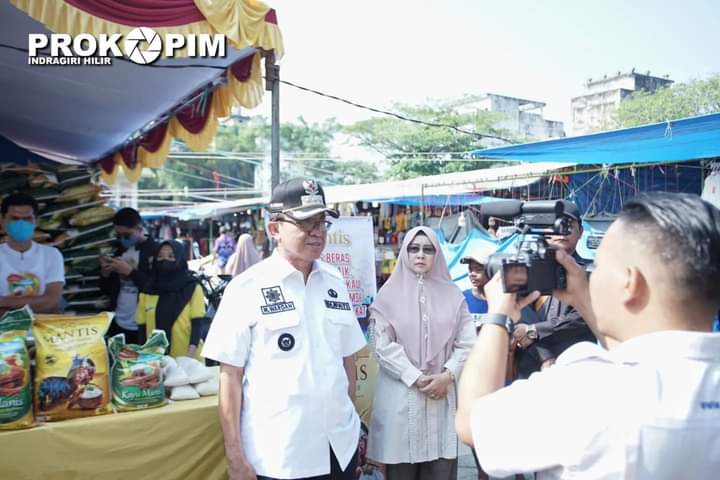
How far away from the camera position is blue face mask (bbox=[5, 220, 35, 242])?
3.11 metres

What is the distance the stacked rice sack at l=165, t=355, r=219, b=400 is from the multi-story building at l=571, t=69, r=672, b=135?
23.4 metres

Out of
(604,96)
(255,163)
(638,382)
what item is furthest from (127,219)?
(255,163)

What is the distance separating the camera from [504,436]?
986mm

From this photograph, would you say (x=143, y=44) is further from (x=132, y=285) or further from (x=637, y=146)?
(x=637, y=146)

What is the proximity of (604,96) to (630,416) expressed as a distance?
2610 centimetres

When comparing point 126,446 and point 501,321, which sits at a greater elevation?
point 501,321

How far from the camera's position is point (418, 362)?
259 centimetres

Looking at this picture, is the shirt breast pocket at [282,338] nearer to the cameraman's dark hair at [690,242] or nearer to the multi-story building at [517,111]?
the cameraman's dark hair at [690,242]

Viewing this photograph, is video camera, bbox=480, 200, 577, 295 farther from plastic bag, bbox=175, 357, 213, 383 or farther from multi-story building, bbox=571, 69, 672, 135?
multi-story building, bbox=571, 69, 672, 135

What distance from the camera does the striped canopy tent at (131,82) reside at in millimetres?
2596

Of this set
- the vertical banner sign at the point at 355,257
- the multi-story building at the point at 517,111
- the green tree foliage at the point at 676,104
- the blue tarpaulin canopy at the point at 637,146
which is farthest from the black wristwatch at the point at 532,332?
the multi-story building at the point at 517,111

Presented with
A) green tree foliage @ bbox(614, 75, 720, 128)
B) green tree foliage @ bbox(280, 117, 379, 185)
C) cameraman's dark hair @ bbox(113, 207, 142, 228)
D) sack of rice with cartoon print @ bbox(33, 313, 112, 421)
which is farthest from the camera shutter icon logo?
green tree foliage @ bbox(280, 117, 379, 185)

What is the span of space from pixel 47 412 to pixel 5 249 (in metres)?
1.51

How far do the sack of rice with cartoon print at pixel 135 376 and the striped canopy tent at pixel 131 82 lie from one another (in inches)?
60.4
